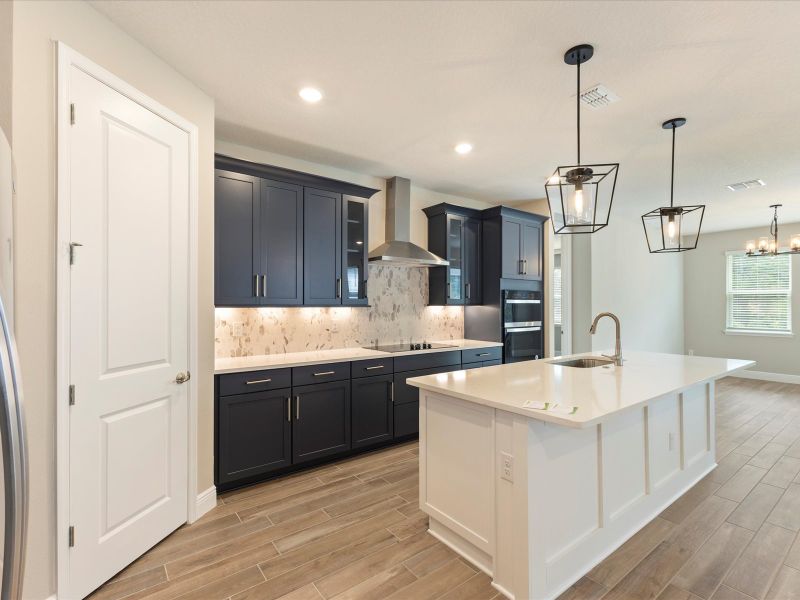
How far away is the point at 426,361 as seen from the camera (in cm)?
408

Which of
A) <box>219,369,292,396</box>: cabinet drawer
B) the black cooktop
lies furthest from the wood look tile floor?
the black cooktop

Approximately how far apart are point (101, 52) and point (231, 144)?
152 cm

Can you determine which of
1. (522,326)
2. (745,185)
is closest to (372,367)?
(522,326)

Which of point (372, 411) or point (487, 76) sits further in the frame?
point (372, 411)

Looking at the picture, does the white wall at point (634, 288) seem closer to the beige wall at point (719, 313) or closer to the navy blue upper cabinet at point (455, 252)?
the beige wall at point (719, 313)

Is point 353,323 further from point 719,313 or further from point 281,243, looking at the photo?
point 719,313

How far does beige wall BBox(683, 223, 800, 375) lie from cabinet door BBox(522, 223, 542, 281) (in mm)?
4493

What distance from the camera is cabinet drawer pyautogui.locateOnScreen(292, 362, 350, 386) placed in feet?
10.7

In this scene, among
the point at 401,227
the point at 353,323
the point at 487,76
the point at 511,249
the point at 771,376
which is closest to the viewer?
the point at 487,76

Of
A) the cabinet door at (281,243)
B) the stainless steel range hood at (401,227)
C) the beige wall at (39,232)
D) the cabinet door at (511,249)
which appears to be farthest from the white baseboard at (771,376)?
the beige wall at (39,232)

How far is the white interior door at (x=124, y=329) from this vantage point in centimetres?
188

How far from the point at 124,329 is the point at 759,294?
9.28 meters

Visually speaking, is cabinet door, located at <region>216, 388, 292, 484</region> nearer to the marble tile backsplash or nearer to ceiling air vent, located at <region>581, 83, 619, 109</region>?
the marble tile backsplash

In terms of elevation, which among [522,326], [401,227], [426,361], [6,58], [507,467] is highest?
[6,58]
